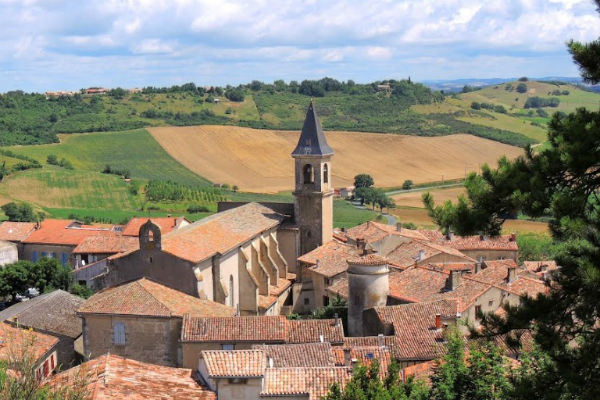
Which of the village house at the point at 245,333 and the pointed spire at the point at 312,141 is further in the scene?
the pointed spire at the point at 312,141

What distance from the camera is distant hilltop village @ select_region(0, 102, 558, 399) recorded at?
2214 centimetres

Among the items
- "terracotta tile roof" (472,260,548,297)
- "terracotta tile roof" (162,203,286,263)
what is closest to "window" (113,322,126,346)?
"terracotta tile roof" (162,203,286,263)

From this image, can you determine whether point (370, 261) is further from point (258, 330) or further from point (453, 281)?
point (258, 330)

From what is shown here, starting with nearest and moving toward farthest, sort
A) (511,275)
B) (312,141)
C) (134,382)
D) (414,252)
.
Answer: (134,382), (511,275), (414,252), (312,141)

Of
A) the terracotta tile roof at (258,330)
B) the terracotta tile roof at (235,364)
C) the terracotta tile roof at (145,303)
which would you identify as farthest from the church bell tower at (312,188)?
the terracotta tile roof at (235,364)

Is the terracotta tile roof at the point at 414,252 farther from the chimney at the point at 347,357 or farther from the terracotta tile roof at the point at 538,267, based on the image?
the chimney at the point at 347,357

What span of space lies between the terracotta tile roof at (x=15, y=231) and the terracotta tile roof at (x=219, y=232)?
2162 cm

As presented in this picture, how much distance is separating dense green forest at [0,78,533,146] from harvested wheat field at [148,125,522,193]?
7.55 metres

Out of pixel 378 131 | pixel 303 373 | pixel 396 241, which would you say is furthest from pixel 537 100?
pixel 303 373

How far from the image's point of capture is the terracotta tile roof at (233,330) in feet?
90.4

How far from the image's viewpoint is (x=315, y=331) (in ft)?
95.8

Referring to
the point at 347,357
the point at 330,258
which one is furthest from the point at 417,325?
the point at 330,258

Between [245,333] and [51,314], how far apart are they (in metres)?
11.2

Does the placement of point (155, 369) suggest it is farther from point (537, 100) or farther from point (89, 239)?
point (537, 100)
